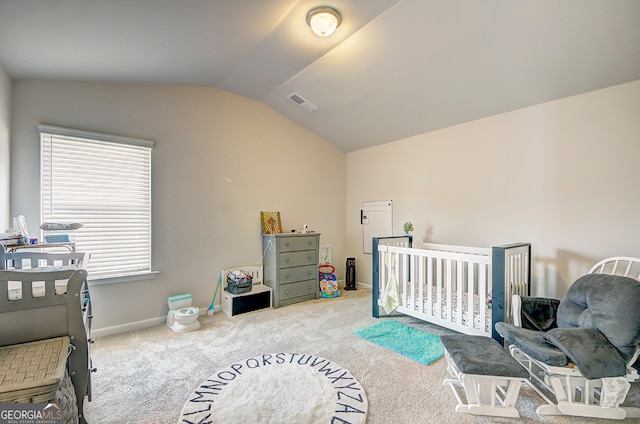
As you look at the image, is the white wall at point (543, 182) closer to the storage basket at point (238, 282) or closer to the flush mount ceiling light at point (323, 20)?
the flush mount ceiling light at point (323, 20)

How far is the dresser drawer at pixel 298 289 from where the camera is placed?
12.4 ft

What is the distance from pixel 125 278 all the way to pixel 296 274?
76.2 inches

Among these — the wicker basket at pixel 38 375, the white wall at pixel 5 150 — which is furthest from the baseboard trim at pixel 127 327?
the wicker basket at pixel 38 375

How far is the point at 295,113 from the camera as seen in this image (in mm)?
4051

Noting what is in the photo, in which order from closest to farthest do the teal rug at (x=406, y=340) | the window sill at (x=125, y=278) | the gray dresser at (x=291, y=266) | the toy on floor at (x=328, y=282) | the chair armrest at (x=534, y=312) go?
the chair armrest at (x=534, y=312) → the teal rug at (x=406, y=340) → the window sill at (x=125, y=278) → the gray dresser at (x=291, y=266) → the toy on floor at (x=328, y=282)

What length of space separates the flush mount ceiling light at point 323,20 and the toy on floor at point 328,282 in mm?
3081

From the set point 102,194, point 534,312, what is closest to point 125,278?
point 102,194

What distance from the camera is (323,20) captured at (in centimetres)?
220

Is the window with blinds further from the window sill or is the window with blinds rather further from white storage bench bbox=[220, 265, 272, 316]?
white storage bench bbox=[220, 265, 272, 316]

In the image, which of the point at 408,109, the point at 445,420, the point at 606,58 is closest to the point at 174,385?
the point at 445,420

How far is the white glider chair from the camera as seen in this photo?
5.52 feet

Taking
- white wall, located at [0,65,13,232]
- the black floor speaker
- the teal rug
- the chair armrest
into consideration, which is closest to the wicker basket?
white wall, located at [0,65,13,232]

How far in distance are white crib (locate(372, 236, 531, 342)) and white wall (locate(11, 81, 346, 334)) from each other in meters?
1.59

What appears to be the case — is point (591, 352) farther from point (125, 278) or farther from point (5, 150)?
point (5, 150)
